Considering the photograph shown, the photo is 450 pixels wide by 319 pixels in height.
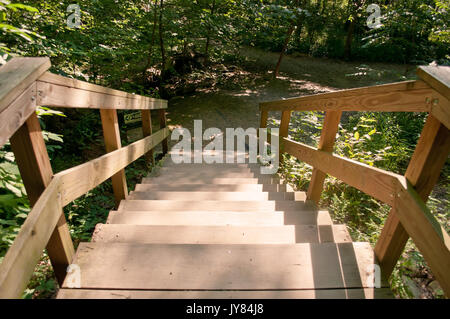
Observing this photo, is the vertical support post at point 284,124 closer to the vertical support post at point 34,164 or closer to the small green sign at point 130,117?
the small green sign at point 130,117

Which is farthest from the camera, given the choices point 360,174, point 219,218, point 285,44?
point 285,44

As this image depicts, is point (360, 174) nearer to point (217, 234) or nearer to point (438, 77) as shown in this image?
point (438, 77)

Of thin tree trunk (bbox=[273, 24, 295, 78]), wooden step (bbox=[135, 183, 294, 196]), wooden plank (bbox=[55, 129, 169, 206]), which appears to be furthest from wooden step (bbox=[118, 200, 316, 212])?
thin tree trunk (bbox=[273, 24, 295, 78])

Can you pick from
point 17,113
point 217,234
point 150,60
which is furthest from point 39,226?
point 150,60

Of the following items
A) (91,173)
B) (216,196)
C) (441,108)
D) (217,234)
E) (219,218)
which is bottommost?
(216,196)

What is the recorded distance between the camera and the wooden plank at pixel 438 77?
0.90 meters

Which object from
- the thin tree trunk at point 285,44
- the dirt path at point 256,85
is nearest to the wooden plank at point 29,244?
the dirt path at point 256,85

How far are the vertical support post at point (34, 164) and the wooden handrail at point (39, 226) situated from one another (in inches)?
2.4

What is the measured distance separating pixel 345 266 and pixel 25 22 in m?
4.81

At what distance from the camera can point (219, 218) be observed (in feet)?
6.35

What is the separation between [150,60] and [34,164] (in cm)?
730

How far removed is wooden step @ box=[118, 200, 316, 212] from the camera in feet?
7.11

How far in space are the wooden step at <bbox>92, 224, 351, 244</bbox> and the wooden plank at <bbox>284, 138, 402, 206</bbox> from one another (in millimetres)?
381

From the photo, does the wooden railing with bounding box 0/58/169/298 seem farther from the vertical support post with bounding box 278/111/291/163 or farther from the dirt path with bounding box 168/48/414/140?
the dirt path with bounding box 168/48/414/140
